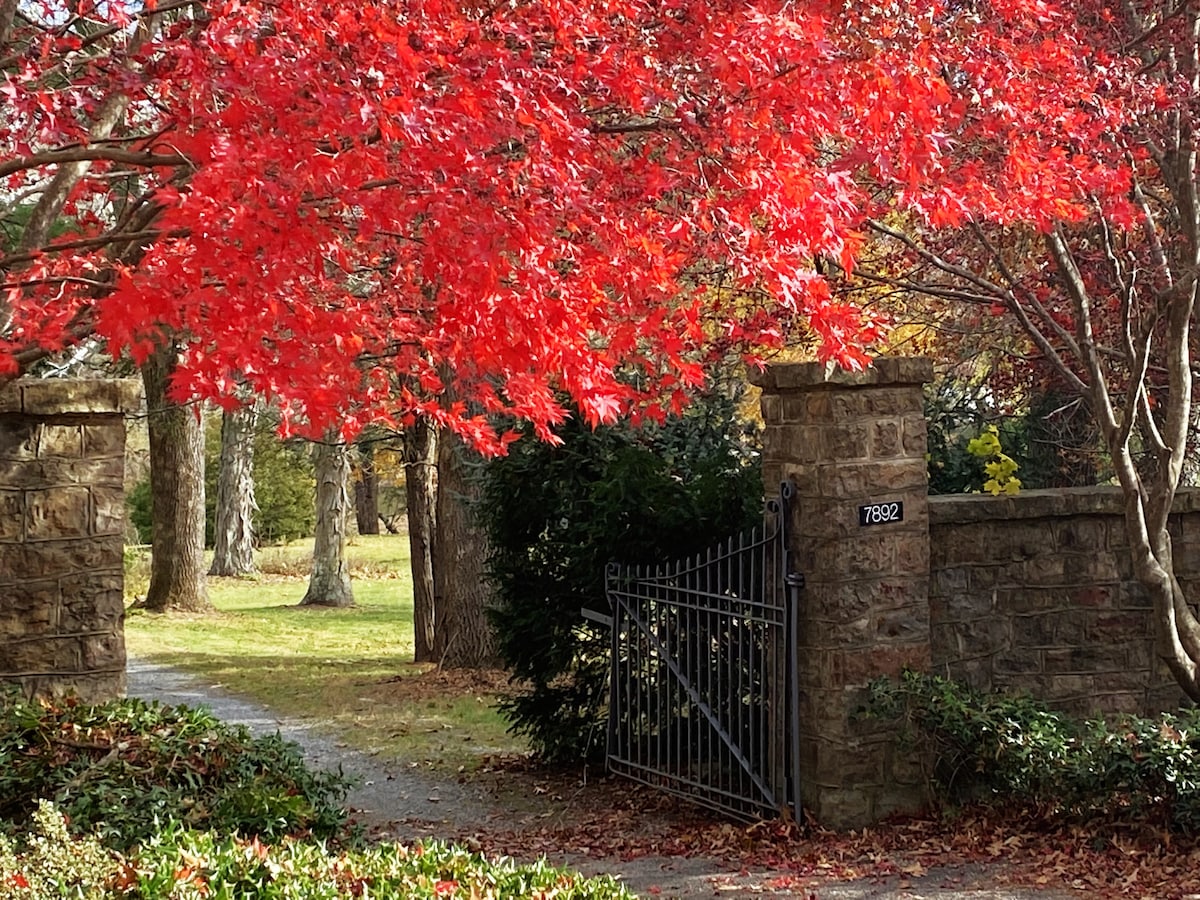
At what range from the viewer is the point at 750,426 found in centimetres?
964

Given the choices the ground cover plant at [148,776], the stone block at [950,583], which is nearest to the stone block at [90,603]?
the ground cover plant at [148,776]

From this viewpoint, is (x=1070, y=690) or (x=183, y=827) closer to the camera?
(x=183, y=827)

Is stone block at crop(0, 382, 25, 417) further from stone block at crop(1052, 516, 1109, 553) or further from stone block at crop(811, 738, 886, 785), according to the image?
stone block at crop(1052, 516, 1109, 553)

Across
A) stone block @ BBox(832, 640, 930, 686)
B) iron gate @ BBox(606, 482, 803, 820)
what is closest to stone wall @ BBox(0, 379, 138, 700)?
iron gate @ BBox(606, 482, 803, 820)

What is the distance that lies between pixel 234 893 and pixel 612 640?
15.7ft

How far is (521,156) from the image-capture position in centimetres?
526

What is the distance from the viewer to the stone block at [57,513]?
679 cm

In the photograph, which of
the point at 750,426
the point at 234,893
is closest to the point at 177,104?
the point at 234,893

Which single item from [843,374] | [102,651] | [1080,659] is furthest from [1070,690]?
[102,651]

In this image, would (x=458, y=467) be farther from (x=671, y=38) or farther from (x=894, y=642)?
(x=671, y=38)

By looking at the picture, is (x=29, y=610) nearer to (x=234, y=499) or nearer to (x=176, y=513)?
(x=176, y=513)

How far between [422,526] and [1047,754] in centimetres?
907

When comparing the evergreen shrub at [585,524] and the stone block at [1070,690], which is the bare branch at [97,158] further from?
the stone block at [1070,690]

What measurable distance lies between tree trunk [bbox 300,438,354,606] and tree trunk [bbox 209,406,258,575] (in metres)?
2.06
